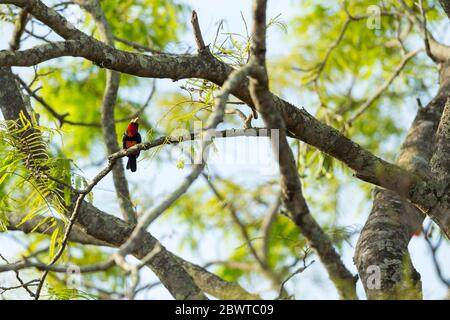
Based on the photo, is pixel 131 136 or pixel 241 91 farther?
pixel 131 136

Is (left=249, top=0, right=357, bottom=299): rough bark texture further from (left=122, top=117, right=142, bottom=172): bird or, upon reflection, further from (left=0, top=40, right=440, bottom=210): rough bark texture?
(left=122, top=117, right=142, bottom=172): bird

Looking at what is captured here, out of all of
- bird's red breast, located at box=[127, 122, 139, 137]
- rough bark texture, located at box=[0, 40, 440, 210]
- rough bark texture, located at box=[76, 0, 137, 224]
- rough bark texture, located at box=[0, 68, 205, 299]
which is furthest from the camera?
rough bark texture, located at box=[76, 0, 137, 224]

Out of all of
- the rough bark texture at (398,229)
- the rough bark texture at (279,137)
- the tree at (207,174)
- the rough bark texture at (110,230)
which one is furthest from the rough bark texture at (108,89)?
the rough bark texture at (279,137)

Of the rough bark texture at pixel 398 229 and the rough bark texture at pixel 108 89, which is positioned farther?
the rough bark texture at pixel 108 89

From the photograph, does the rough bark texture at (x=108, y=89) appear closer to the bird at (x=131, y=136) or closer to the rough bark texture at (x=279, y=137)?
Result: the bird at (x=131, y=136)

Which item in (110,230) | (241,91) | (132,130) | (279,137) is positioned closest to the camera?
(279,137)

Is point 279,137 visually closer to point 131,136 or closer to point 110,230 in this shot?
point 110,230

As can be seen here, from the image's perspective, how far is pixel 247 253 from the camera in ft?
27.6

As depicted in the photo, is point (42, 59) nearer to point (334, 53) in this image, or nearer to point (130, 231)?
point (130, 231)

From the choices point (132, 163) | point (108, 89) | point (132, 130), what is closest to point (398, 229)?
point (132, 130)

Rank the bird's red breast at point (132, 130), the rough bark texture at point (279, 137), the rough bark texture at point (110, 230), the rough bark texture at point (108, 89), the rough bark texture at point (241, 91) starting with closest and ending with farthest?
the rough bark texture at point (279, 137)
the rough bark texture at point (241, 91)
the rough bark texture at point (110, 230)
the bird's red breast at point (132, 130)
the rough bark texture at point (108, 89)

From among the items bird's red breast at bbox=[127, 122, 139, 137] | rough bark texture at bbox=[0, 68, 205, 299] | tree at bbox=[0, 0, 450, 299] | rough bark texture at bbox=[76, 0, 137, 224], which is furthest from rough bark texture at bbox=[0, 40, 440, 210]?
rough bark texture at bbox=[76, 0, 137, 224]

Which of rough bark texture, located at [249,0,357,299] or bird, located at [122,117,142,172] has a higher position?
bird, located at [122,117,142,172]
